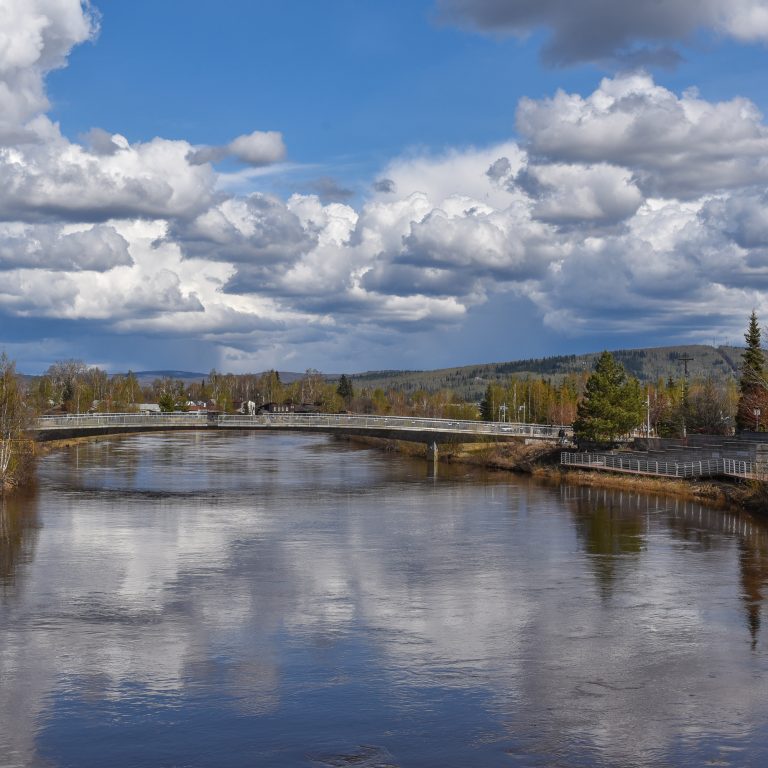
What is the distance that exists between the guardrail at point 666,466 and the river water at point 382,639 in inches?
351

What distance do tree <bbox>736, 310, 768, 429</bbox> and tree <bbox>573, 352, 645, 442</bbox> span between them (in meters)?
11.2

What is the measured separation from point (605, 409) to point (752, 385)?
654 inches

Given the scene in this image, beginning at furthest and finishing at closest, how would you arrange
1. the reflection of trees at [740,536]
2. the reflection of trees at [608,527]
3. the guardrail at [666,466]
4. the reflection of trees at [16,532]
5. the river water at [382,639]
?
1. the guardrail at [666,466]
2. the reflection of trees at [608,527]
3. the reflection of trees at [16,532]
4. the reflection of trees at [740,536]
5. the river water at [382,639]

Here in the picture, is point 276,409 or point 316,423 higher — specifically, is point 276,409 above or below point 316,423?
above

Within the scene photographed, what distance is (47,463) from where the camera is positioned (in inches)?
4377

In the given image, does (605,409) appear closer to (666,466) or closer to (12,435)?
(666,466)

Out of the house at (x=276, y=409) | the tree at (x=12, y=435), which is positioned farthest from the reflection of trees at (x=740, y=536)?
the house at (x=276, y=409)

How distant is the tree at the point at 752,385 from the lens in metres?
99.4

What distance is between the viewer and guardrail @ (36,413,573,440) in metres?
110

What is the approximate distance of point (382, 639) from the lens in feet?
112

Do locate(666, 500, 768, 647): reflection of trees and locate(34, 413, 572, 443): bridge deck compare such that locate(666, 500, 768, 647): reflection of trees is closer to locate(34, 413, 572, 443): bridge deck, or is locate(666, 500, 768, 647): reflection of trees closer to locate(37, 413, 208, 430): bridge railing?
locate(34, 413, 572, 443): bridge deck

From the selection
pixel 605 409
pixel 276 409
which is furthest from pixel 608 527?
pixel 276 409

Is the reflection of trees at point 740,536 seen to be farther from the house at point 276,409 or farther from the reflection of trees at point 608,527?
the house at point 276,409

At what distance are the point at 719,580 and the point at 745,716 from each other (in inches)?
731
